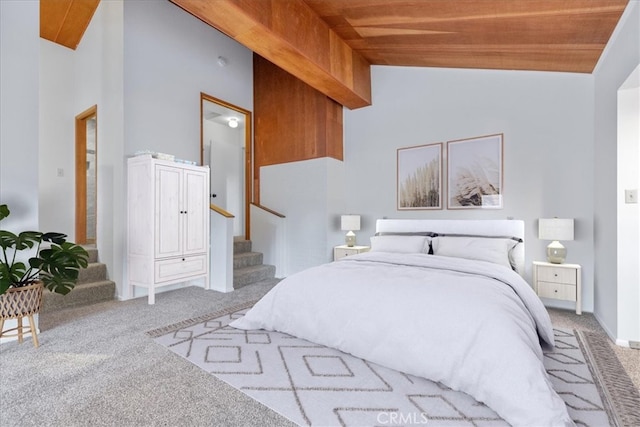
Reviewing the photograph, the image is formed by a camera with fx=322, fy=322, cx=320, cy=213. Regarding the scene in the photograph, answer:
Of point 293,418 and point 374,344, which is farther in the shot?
point 374,344

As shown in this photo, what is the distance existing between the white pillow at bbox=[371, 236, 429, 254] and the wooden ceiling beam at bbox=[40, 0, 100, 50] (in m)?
4.58

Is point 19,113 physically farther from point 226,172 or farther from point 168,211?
point 226,172

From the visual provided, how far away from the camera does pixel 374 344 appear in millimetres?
2021

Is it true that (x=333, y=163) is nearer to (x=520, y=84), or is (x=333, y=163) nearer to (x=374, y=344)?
(x=520, y=84)

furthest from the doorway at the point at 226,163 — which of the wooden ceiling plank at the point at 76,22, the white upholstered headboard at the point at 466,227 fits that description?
the white upholstered headboard at the point at 466,227

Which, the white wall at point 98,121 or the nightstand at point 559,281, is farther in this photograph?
the white wall at point 98,121

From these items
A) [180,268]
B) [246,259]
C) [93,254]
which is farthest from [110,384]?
[246,259]

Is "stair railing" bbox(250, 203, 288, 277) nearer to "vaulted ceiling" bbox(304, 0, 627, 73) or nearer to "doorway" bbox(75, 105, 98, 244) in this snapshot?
"doorway" bbox(75, 105, 98, 244)

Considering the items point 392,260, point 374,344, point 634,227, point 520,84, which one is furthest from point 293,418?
point 520,84

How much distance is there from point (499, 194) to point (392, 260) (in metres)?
1.70

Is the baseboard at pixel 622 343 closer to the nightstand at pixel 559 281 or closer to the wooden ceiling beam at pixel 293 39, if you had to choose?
the nightstand at pixel 559 281

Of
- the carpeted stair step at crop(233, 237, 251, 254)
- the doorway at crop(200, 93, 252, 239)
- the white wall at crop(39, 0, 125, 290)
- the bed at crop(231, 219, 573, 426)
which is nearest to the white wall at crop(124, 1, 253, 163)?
the white wall at crop(39, 0, 125, 290)

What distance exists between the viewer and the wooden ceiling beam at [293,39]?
2480mm

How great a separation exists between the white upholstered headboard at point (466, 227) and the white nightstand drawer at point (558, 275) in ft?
0.93
